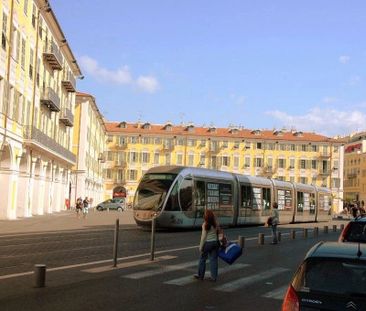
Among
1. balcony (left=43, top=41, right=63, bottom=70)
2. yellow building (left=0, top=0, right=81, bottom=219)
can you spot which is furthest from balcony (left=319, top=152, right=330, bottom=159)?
balcony (left=43, top=41, right=63, bottom=70)

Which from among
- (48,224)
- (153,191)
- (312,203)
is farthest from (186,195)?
(312,203)

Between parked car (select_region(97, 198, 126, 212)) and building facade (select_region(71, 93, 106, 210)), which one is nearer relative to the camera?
building facade (select_region(71, 93, 106, 210))

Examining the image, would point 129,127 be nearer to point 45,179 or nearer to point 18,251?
point 45,179

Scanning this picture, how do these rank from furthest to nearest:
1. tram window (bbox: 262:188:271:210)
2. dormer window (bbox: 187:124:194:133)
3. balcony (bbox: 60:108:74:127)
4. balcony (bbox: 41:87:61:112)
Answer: dormer window (bbox: 187:124:194:133) < balcony (bbox: 60:108:74:127) < balcony (bbox: 41:87:61:112) < tram window (bbox: 262:188:271:210)

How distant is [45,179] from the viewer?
1863 inches

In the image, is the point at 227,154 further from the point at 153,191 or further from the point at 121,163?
the point at 153,191

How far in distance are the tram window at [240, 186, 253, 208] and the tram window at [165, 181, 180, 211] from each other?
719 cm

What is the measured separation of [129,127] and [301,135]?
36.8 metres

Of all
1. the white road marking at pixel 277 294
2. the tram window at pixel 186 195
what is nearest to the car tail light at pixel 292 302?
the white road marking at pixel 277 294

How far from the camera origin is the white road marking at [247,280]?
1114 cm

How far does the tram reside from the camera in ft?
89.4

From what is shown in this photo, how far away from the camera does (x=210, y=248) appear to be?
39.5 feet

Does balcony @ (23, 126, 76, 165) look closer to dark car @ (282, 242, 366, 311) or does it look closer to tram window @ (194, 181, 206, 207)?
tram window @ (194, 181, 206, 207)

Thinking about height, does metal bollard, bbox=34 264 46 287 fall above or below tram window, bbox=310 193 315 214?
below
